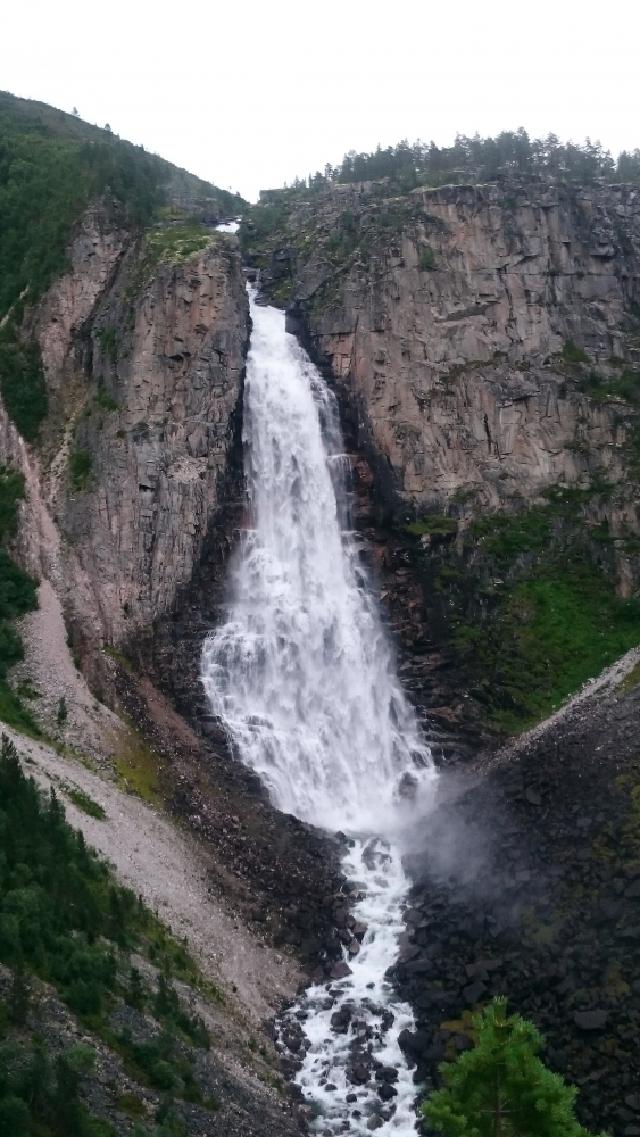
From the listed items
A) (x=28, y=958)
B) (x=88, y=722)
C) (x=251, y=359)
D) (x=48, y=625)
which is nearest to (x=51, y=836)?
(x=28, y=958)

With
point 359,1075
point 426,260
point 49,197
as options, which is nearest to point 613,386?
point 426,260

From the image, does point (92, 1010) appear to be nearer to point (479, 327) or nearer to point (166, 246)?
point (166, 246)

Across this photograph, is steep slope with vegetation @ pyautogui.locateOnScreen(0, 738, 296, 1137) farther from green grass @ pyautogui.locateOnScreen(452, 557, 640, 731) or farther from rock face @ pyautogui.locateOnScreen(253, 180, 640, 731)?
green grass @ pyautogui.locateOnScreen(452, 557, 640, 731)

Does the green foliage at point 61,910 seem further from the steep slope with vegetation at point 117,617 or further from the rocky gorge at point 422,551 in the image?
the rocky gorge at point 422,551

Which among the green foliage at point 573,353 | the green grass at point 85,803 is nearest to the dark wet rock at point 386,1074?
the green grass at point 85,803

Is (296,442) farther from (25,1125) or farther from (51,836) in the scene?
(25,1125)

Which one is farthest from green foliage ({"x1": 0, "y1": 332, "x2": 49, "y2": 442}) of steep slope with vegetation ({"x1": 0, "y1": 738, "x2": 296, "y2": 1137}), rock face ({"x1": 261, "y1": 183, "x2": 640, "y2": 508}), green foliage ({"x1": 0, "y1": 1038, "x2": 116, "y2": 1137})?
green foliage ({"x1": 0, "y1": 1038, "x2": 116, "y2": 1137})
